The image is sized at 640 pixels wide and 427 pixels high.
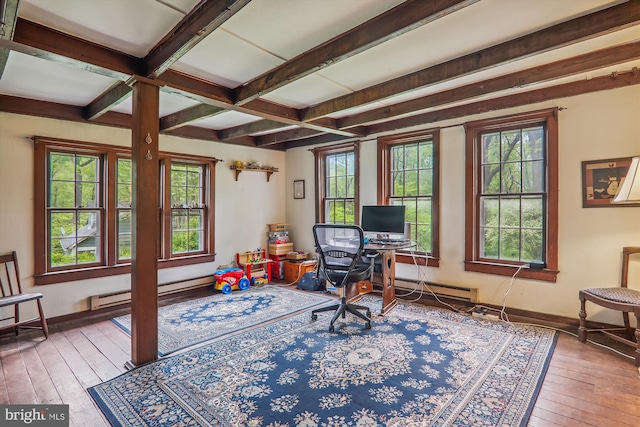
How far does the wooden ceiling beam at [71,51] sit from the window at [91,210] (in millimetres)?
1868

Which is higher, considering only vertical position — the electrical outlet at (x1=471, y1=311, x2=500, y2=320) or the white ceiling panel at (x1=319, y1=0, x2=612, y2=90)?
the white ceiling panel at (x1=319, y1=0, x2=612, y2=90)

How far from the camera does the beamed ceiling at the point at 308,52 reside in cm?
192

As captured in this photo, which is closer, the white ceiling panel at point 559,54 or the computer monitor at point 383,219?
the white ceiling panel at point 559,54

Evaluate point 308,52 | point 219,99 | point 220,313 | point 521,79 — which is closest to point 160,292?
point 220,313

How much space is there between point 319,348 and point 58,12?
9.94 ft

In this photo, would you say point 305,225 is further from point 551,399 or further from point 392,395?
point 551,399

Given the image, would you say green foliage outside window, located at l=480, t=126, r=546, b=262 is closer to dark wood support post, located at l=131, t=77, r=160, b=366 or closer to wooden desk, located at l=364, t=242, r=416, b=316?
wooden desk, located at l=364, t=242, r=416, b=316

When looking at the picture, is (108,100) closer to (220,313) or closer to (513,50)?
(220,313)

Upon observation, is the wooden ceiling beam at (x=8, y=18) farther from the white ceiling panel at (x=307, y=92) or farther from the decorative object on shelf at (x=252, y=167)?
the decorative object on shelf at (x=252, y=167)

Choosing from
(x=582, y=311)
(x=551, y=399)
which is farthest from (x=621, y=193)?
(x=551, y=399)

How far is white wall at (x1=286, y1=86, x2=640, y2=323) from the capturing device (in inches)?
119

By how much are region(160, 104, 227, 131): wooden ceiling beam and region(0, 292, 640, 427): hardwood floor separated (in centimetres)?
249

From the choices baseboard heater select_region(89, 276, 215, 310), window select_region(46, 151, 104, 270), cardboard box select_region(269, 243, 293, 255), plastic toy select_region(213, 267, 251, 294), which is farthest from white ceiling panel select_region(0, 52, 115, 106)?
cardboard box select_region(269, 243, 293, 255)

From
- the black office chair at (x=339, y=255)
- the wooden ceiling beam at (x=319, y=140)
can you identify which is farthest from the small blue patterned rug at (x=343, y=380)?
the wooden ceiling beam at (x=319, y=140)
